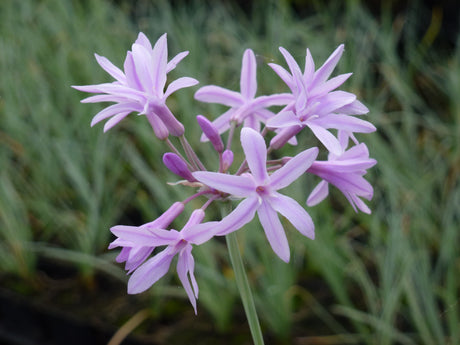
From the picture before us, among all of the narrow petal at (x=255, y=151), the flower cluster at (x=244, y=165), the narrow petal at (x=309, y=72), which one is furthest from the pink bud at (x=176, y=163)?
the narrow petal at (x=309, y=72)

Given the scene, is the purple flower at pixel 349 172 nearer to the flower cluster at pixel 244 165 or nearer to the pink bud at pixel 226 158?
the flower cluster at pixel 244 165

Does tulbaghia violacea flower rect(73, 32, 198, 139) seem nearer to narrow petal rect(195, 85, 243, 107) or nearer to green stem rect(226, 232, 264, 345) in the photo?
narrow petal rect(195, 85, 243, 107)

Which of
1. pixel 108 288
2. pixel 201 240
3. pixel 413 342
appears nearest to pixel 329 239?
pixel 413 342

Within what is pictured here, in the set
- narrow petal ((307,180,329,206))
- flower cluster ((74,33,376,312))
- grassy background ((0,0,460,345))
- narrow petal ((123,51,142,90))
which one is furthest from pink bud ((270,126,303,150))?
grassy background ((0,0,460,345))

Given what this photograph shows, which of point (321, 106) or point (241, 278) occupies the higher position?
point (321, 106)

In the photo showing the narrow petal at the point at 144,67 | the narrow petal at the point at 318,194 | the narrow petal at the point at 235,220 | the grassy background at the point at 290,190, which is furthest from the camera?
the grassy background at the point at 290,190

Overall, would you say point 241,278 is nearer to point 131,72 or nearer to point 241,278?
point 241,278

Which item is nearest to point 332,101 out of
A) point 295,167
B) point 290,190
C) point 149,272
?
point 295,167
